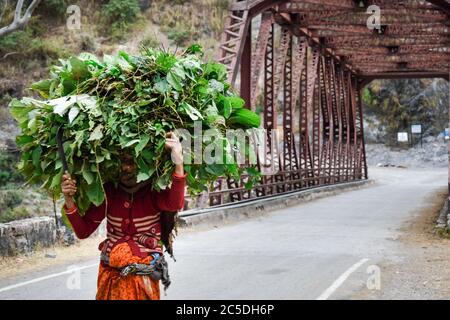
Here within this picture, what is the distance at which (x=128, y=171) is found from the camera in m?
3.91

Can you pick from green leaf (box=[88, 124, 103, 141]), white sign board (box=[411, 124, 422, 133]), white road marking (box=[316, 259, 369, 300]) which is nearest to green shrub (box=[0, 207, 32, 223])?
white road marking (box=[316, 259, 369, 300])

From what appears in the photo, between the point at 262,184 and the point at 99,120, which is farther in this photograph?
the point at 262,184

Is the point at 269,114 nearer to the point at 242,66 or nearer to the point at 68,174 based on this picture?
the point at 242,66

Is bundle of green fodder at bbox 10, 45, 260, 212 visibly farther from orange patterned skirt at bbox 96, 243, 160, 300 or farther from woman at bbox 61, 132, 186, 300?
orange patterned skirt at bbox 96, 243, 160, 300

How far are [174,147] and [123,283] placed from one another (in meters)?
0.84

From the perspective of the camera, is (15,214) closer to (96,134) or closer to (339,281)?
(339,281)

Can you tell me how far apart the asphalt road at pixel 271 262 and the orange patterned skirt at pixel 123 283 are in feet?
10.1

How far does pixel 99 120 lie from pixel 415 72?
3173 cm

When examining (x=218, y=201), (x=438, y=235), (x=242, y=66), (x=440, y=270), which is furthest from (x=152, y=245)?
(x=242, y=66)

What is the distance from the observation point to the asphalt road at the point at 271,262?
285 inches
